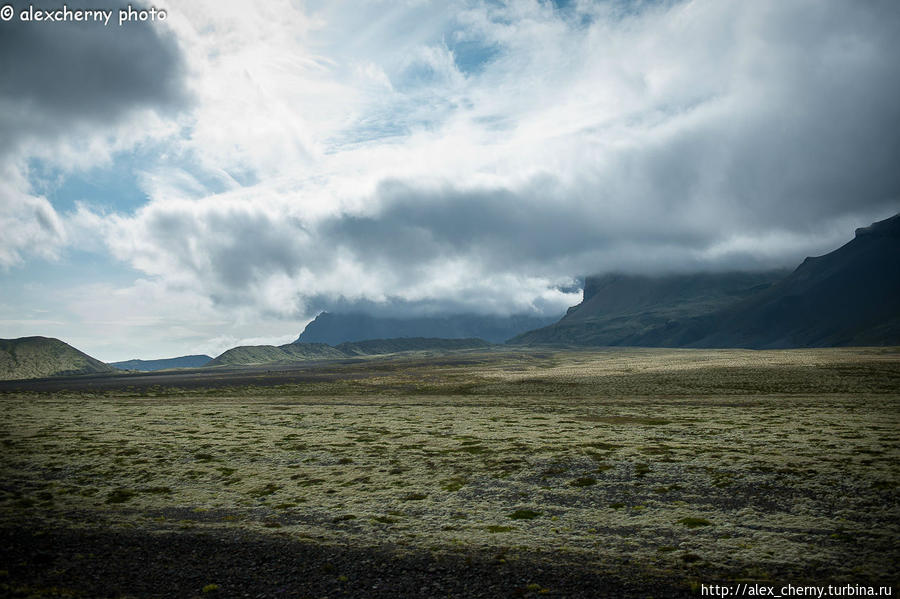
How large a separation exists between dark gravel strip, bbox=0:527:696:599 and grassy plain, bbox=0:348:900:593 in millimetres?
779

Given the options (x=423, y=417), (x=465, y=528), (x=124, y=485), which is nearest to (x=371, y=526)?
(x=465, y=528)

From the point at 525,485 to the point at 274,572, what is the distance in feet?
48.7

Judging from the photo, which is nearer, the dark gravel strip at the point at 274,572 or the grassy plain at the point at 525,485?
the dark gravel strip at the point at 274,572

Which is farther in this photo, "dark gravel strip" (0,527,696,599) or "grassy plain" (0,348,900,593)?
"grassy plain" (0,348,900,593)

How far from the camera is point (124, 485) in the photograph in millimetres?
28297

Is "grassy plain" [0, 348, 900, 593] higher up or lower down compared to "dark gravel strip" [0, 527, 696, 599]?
lower down

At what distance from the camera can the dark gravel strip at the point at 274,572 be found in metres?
14.2

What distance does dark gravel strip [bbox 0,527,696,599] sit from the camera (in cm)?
1422

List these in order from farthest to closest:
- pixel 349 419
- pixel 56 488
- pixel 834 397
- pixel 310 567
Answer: pixel 834 397 < pixel 349 419 < pixel 56 488 < pixel 310 567

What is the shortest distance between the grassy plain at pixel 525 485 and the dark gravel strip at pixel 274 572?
78 cm

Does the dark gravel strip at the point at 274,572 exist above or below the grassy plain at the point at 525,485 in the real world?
above

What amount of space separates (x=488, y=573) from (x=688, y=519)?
1014 cm

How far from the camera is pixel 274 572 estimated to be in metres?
15.9

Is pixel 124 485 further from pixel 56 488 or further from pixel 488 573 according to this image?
pixel 488 573
